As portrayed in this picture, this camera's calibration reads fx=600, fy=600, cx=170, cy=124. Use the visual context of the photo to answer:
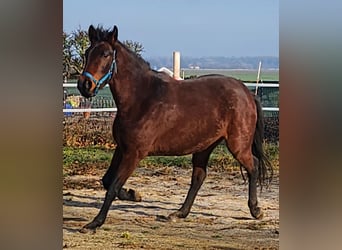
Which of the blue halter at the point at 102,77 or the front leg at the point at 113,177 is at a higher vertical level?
the blue halter at the point at 102,77

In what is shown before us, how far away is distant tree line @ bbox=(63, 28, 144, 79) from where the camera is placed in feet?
7.34

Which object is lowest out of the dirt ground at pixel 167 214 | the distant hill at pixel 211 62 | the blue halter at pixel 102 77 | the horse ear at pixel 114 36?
the dirt ground at pixel 167 214

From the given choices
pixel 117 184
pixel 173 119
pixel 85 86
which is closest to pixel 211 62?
pixel 173 119

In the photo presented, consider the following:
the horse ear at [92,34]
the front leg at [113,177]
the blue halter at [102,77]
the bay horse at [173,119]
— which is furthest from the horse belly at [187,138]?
the horse ear at [92,34]

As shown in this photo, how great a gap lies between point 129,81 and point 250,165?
57 cm

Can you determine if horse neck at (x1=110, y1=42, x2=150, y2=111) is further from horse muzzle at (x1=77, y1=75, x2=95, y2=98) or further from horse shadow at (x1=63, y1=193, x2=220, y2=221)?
horse shadow at (x1=63, y1=193, x2=220, y2=221)

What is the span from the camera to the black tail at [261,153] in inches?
89.8

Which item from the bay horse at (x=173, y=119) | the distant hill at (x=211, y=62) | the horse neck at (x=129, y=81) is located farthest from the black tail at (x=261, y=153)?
the horse neck at (x=129, y=81)

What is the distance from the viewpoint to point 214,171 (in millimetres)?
2305

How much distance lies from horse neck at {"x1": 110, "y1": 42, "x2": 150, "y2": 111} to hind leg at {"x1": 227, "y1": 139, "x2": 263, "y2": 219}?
397 mm

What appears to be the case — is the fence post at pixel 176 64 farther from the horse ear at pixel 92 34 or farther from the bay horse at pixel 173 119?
the horse ear at pixel 92 34

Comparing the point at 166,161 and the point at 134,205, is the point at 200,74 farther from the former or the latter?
the point at 134,205

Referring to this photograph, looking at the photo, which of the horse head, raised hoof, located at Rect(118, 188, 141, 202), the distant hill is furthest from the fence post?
raised hoof, located at Rect(118, 188, 141, 202)
